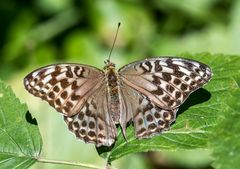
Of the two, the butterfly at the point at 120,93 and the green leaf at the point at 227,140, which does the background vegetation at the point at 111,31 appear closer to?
the butterfly at the point at 120,93

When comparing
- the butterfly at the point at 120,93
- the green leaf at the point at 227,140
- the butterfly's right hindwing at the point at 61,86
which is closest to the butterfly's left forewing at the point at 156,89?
the butterfly at the point at 120,93

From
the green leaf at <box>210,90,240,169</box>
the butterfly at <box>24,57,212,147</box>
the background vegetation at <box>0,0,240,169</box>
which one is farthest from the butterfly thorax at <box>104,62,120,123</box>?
the background vegetation at <box>0,0,240,169</box>

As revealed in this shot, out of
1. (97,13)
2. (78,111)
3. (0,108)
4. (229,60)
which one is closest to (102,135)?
(78,111)

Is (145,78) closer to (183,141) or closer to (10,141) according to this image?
(183,141)

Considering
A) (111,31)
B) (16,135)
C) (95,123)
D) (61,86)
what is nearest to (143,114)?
(95,123)

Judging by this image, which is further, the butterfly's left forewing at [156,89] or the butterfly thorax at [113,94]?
the butterfly thorax at [113,94]

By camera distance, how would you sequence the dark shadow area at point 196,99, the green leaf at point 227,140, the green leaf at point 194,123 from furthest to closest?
1. the dark shadow area at point 196,99
2. the green leaf at point 194,123
3. the green leaf at point 227,140

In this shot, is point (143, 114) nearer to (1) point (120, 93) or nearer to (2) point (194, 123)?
(1) point (120, 93)
